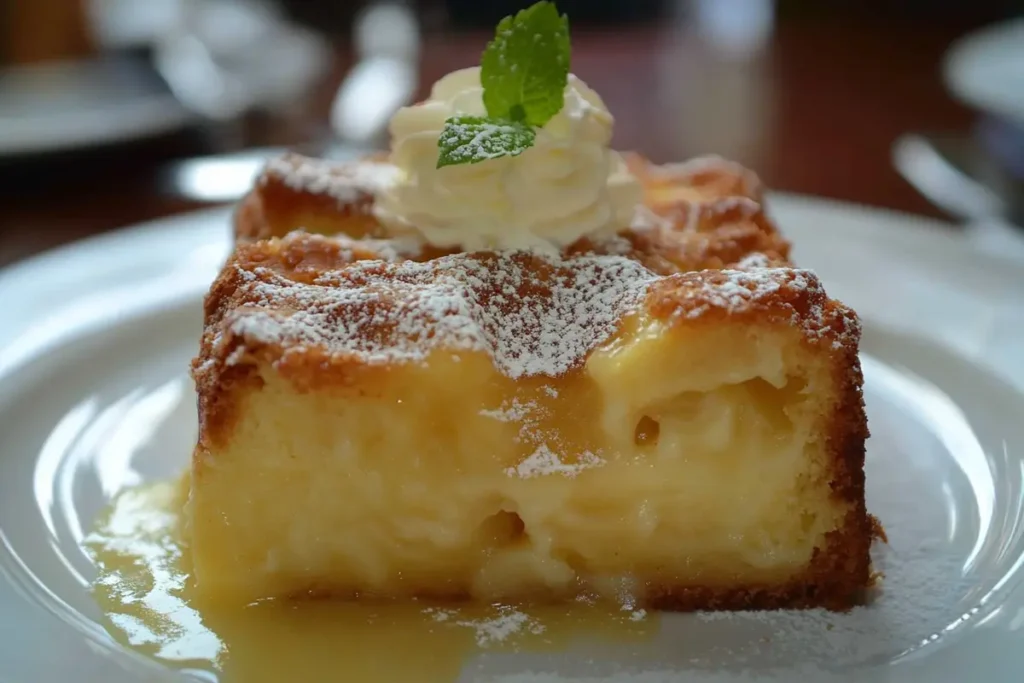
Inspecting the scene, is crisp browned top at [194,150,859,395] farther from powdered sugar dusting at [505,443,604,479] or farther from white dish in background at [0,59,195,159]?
white dish in background at [0,59,195,159]

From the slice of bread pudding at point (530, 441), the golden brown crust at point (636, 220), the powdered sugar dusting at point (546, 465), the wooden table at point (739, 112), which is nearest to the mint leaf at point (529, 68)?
the golden brown crust at point (636, 220)

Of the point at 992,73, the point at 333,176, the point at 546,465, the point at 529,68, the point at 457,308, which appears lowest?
the point at 546,465

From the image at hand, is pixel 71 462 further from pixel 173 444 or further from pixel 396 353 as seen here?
pixel 396 353

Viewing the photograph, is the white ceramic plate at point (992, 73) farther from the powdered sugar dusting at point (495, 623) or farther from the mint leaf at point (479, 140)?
the powdered sugar dusting at point (495, 623)

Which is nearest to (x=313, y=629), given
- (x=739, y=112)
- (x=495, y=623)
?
(x=495, y=623)

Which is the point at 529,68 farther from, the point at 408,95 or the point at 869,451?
the point at 408,95

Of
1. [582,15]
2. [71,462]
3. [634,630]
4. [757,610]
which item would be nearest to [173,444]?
[71,462]
